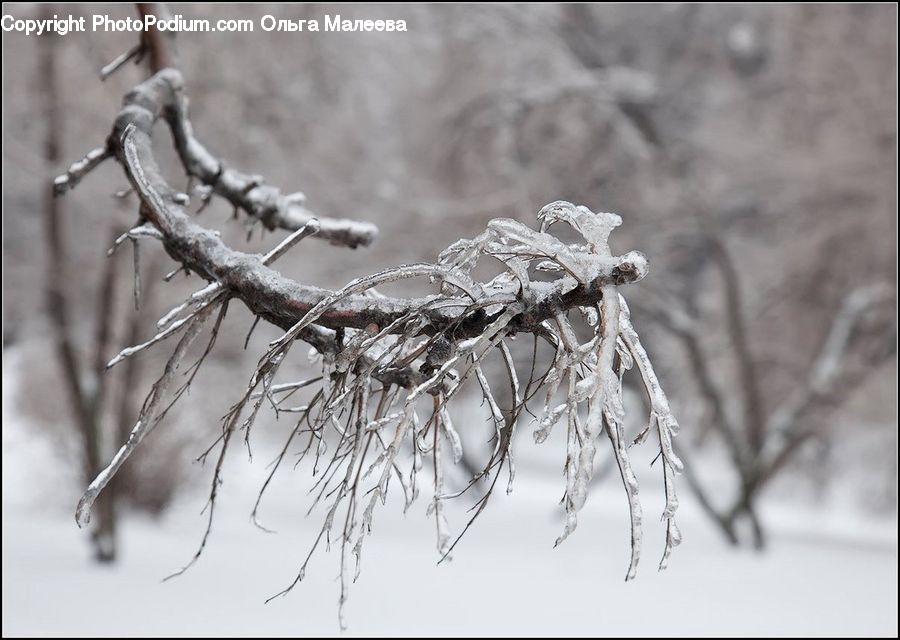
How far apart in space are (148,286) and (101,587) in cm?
230

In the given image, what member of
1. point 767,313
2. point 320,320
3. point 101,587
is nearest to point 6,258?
point 101,587

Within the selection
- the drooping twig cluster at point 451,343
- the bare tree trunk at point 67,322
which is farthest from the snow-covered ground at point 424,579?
the drooping twig cluster at point 451,343

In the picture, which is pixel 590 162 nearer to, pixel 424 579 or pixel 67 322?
pixel 424 579

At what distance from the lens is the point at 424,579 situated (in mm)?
7664

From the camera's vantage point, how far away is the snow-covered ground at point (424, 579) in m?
6.31

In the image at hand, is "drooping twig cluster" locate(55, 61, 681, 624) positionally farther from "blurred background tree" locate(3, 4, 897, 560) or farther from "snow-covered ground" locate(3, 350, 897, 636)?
"blurred background tree" locate(3, 4, 897, 560)

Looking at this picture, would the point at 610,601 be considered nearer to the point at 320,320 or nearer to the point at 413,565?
the point at 413,565

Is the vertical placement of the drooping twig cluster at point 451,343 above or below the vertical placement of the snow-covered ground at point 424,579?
above

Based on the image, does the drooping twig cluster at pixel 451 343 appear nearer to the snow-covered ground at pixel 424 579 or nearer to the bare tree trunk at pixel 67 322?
the snow-covered ground at pixel 424 579

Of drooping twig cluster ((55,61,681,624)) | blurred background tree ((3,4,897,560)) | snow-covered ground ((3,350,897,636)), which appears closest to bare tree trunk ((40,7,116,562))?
blurred background tree ((3,4,897,560))

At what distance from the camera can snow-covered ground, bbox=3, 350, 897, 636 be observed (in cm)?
631

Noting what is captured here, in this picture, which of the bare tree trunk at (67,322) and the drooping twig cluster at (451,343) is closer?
the drooping twig cluster at (451,343)

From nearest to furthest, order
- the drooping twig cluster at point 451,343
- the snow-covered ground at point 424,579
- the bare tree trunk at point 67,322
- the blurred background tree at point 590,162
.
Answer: the drooping twig cluster at point 451,343, the snow-covered ground at point 424,579, the bare tree trunk at point 67,322, the blurred background tree at point 590,162

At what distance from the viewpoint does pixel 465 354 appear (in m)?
1.50
